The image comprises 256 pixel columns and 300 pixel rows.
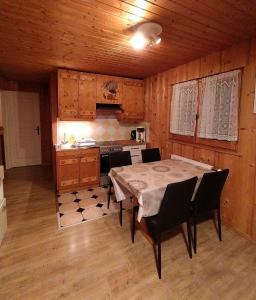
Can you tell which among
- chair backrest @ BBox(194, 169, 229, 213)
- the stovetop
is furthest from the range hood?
chair backrest @ BBox(194, 169, 229, 213)

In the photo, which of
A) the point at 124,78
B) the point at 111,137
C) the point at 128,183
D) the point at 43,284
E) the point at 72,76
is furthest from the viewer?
the point at 111,137

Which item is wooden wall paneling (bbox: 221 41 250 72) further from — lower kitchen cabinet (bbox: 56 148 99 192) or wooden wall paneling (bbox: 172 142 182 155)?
lower kitchen cabinet (bbox: 56 148 99 192)

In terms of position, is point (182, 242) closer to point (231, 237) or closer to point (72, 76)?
point (231, 237)

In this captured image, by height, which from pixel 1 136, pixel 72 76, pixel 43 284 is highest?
pixel 72 76

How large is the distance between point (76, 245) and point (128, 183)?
0.96 m

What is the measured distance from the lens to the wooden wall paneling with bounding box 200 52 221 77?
8.40 feet

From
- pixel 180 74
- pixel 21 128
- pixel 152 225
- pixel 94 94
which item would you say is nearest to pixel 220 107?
pixel 180 74

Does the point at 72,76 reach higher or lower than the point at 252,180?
higher

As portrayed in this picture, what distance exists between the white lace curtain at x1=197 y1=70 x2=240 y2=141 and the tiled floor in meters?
1.77

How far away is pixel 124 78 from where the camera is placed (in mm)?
4043

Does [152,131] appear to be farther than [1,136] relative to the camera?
No

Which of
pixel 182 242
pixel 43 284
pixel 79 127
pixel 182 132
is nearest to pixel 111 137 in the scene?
pixel 79 127

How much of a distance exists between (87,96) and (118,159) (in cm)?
154

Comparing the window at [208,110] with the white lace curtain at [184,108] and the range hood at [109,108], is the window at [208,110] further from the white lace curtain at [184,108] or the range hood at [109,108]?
the range hood at [109,108]
